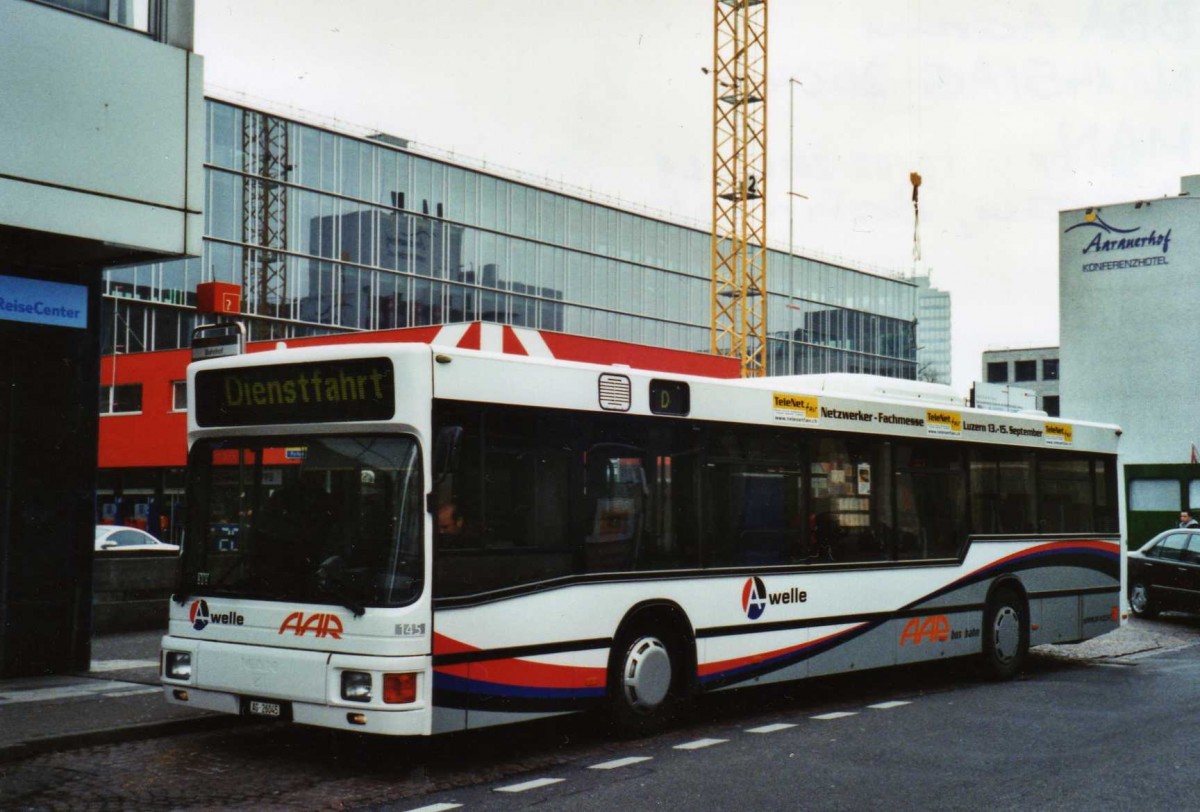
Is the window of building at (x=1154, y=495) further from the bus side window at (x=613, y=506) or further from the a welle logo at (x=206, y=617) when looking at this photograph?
the a welle logo at (x=206, y=617)

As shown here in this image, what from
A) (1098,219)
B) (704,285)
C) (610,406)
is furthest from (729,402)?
(704,285)

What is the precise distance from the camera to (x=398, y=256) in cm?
5681

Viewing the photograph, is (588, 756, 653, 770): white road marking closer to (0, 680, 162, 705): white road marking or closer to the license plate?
the license plate

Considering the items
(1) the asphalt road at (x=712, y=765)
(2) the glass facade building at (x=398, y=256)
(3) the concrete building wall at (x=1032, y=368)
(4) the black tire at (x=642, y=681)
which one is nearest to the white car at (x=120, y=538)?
(1) the asphalt road at (x=712, y=765)

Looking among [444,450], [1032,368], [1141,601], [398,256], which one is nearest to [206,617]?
[444,450]

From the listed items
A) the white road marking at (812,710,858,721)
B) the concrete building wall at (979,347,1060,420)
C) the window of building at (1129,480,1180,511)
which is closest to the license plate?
the white road marking at (812,710,858,721)

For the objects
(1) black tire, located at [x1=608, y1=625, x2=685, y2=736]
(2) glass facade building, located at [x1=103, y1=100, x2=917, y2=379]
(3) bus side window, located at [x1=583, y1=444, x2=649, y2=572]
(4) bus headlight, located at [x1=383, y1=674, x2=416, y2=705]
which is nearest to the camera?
(4) bus headlight, located at [x1=383, y1=674, x2=416, y2=705]

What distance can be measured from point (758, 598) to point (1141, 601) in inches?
509

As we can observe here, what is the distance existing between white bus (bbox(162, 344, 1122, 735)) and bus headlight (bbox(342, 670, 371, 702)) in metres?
0.02

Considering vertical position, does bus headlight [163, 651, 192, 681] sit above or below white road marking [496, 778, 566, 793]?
above

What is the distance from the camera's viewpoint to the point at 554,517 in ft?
31.1

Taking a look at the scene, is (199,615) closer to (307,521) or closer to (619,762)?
(307,521)

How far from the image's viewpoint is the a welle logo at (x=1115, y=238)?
91.9ft

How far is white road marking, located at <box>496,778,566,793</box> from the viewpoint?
27.3 ft
